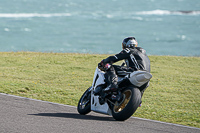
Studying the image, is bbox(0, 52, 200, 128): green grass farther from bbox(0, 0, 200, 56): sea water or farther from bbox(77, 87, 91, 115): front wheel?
bbox(0, 0, 200, 56): sea water

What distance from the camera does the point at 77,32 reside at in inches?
4734

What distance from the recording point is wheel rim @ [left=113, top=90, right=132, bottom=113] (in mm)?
8047

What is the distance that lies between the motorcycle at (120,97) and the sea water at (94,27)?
63.5 meters

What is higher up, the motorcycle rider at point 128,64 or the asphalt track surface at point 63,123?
the motorcycle rider at point 128,64

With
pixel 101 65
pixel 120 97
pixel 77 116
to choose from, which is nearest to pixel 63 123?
pixel 77 116

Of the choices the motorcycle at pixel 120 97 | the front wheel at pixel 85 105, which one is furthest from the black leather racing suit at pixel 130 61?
the front wheel at pixel 85 105

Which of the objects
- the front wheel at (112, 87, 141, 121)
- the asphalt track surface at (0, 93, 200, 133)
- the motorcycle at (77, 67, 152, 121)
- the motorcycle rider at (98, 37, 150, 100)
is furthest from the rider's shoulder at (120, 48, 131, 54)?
the asphalt track surface at (0, 93, 200, 133)

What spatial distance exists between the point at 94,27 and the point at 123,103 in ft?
401

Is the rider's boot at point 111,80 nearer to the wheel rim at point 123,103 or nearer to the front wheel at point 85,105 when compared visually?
the wheel rim at point 123,103

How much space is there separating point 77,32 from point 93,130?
113925 mm

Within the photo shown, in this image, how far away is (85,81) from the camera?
15.0 m

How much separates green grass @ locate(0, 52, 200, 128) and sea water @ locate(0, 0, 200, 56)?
5276 centimetres

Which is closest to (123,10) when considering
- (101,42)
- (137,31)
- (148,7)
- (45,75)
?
(148,7)

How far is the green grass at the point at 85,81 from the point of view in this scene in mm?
10742
